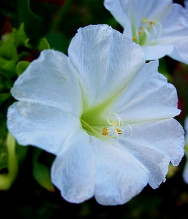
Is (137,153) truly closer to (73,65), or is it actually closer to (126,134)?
(126,134)

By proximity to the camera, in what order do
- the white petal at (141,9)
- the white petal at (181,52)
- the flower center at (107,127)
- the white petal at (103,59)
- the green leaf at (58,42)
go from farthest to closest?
the green leaf at (58,42) < the white petal at (141,9) < the white petal at (181,52) < the flower center at (107,127) < the white petal at (103,59)

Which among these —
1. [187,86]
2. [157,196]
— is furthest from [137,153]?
[187,86]

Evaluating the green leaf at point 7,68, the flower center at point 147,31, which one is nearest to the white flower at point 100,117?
the green leaf at point 7,68

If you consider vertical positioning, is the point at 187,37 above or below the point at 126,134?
above

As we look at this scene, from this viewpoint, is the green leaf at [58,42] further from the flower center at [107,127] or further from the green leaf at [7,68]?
the flower center at [107,127]

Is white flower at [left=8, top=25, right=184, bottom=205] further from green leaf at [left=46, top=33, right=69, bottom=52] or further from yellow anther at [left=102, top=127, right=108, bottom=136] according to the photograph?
green leaf at [left=46, top=33, right=69, bottom=52]

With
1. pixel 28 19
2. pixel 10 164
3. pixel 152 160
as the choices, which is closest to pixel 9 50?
pixel 28 19

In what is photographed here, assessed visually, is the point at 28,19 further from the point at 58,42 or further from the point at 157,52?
the point at 157,52
